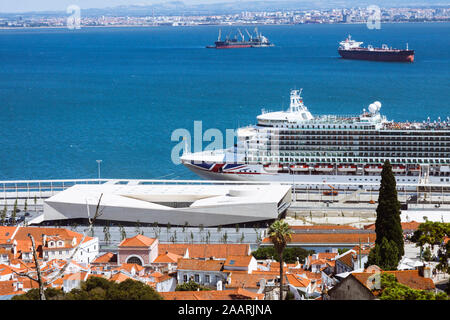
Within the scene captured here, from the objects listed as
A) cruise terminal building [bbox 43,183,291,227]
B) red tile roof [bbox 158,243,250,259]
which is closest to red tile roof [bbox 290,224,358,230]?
cruise terminal building [bbox 43,183,291,227]

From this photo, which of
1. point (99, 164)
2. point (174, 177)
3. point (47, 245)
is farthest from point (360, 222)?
point (99, 164)

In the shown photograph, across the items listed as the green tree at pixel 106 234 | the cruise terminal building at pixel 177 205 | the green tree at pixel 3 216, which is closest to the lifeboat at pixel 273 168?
the cruise terminal building at pixel 177 205

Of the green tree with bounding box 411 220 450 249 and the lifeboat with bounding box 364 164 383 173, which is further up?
the lifeboat with bounding box 364 164 383 173

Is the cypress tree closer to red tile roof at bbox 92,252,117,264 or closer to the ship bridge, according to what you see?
red tile roof at bbox 92,252,117,264

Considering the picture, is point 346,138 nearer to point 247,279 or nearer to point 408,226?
point 408,226

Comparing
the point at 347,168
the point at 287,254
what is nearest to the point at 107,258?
the point at 287,254

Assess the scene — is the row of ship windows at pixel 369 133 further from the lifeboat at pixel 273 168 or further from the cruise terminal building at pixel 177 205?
the cruise terminal building at pixel 177 205
